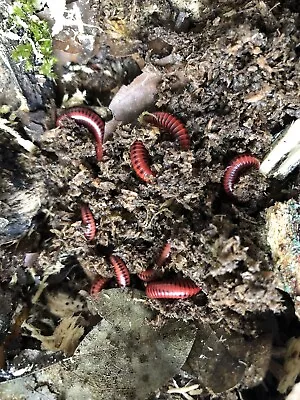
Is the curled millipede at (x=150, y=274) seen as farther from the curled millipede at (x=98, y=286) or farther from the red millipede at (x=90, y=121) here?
the red millipede at (x=90, y=121)

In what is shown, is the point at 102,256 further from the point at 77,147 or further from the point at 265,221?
the point at 265,221

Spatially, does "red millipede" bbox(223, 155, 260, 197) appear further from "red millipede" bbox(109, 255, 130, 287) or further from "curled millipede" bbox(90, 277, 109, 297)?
"curled millipede" bbox(90, 277, 109, 297)

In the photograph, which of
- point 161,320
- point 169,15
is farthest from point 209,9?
point 161,320

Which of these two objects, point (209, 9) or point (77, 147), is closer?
point (209, 9)

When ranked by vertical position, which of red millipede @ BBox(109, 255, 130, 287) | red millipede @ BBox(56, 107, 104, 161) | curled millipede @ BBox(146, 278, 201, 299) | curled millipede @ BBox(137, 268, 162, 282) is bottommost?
red millipede @ BBox(109, 255, 130, 287)

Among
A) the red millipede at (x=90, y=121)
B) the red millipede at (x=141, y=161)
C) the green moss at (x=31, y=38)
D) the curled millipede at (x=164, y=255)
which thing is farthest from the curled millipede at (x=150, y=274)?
the green moss at (x=31, y=38)

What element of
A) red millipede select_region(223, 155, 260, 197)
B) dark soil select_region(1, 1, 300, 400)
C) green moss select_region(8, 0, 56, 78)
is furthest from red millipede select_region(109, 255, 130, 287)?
green moss select_region(8, 0, 56, 78)

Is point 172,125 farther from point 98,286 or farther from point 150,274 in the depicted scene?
point 98,286
